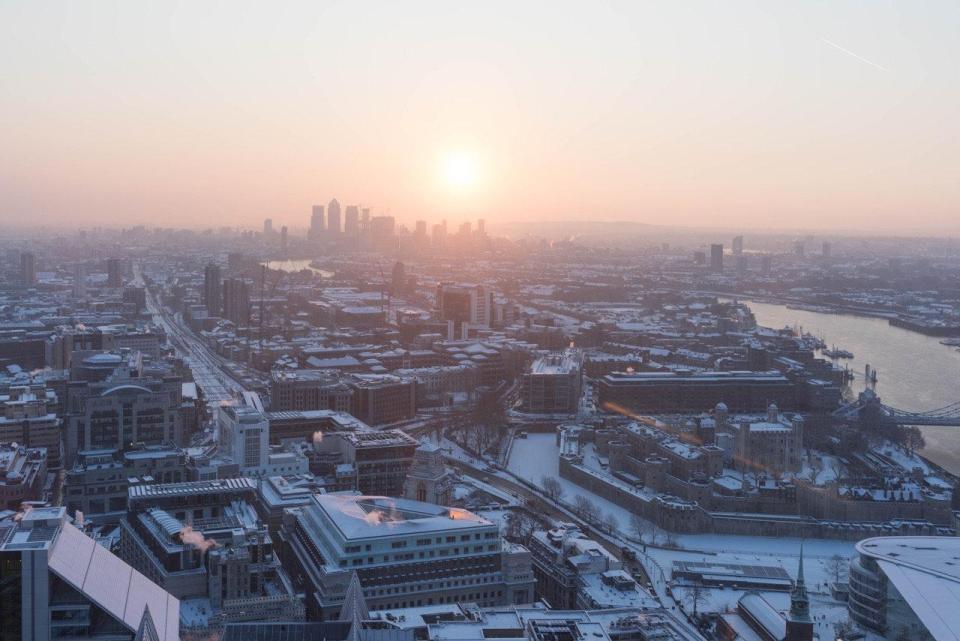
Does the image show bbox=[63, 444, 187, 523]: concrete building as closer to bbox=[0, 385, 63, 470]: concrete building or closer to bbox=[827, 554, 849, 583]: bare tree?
bbox=[0, 385, 63, 470]: concrete building

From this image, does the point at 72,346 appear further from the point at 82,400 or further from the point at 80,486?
the point at 80,486

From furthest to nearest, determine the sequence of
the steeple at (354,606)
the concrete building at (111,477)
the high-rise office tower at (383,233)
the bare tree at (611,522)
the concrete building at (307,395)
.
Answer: the high-rise office tower at (383,233) < the concrete building at (307,395) < the bare tree at (611,522) < the concrete building at (111,477) < the steeple at (354,606)

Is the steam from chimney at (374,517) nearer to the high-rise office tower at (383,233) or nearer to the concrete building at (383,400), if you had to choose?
the concrete building at (383,400)

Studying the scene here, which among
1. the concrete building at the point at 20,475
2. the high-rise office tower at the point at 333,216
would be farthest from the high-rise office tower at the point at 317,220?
the concrete building at the point at 20,475

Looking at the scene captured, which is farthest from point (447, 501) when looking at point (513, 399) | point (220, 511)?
point (513, 399)

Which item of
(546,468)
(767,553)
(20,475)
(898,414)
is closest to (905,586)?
(767,553)

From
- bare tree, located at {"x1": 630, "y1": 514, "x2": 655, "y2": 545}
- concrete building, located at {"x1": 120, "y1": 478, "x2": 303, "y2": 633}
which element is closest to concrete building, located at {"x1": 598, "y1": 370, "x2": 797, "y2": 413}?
bare tree, located at {"x1": 630, "y1": 514, "x2": 655, "y2": 545}
